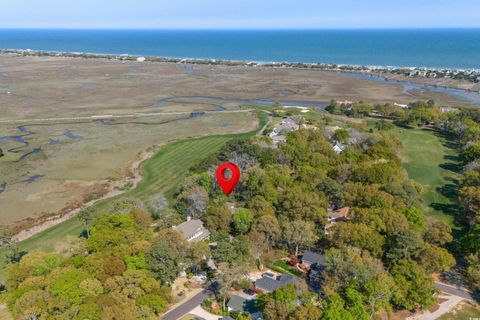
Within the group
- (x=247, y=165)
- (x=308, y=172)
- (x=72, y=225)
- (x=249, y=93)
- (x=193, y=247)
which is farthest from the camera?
(x=249, y=93)

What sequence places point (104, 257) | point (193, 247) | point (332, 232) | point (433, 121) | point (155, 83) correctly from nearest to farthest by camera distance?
point (104, 257)
point (193, 247)
point (332, 232)
point (433, 121)
point (155, 83)

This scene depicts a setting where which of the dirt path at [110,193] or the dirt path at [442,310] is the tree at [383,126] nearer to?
the dirt path at [110,193]

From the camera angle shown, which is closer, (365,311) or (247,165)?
(365,311)

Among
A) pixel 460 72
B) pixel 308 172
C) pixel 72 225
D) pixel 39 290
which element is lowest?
pixel 72 225

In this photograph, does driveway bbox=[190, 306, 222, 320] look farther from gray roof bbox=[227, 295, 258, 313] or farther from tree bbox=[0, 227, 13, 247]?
tree bbox=[0, 227, 13, 247]

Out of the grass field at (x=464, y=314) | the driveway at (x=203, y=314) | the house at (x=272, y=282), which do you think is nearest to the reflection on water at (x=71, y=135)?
the driveway at (x=203, y=314)

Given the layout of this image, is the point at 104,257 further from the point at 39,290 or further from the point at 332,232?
the point at 332,232

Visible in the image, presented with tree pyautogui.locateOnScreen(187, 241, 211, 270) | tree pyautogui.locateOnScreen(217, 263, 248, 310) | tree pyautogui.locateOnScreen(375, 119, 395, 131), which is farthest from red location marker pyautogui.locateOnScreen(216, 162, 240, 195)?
tree pyautogui.locateOnScreen(375, 119, 395, 131)

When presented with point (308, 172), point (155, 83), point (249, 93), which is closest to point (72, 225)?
point (308, 172)
